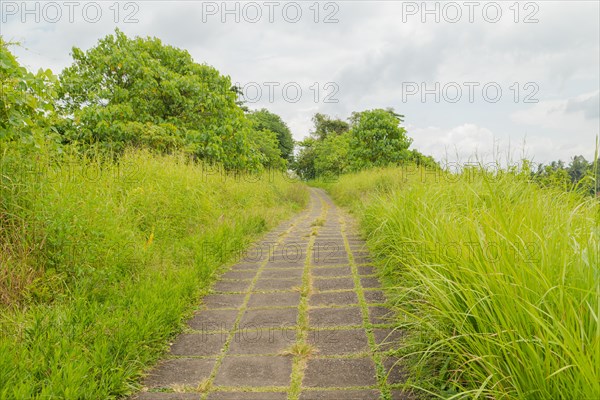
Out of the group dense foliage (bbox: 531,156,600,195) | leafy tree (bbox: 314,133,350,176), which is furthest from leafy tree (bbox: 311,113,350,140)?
dense foliage (bbox: 531,156,600,195)

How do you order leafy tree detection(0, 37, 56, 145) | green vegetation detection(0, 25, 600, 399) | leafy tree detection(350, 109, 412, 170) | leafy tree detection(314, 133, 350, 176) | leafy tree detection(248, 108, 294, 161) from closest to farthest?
green vegetation detection(0, 25, 600, 399) < leafy tree detection(0, 37, 56, 145) < leafy tree detection(350, 109, 412, 170) < leafy tree detection(314, 133, 350, 176) < leafy tree detection(248, 108, 294, 161)

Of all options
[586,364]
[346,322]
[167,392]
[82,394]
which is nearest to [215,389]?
[167,392]

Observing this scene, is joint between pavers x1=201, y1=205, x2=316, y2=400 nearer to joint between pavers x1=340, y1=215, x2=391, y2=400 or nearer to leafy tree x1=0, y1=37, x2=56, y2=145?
joint between pavers x1=340, y1=215, x2=391, y2=400

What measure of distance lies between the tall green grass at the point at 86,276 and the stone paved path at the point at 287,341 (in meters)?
0.23

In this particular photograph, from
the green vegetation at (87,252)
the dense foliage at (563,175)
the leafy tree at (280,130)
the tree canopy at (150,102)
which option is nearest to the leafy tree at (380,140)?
the tree canopy at (150,102)

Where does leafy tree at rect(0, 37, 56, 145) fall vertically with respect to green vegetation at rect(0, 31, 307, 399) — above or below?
above

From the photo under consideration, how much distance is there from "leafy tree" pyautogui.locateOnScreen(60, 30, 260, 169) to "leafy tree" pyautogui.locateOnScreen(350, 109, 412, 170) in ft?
34.3

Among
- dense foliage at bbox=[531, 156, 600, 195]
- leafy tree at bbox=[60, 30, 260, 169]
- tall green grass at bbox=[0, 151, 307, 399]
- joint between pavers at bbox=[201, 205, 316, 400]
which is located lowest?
joint between pavers at bbox=[201, 205, 316, 400]

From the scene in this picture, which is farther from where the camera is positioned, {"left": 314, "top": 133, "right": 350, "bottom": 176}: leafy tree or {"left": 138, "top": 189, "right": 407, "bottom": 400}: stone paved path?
{"left": 314, "top": 133, "right": 350, "bottom": 176}: leafy tree

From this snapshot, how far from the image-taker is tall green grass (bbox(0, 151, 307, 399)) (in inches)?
84.4

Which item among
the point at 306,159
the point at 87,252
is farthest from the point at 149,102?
the point at 306,159

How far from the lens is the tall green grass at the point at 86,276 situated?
7.03 ft

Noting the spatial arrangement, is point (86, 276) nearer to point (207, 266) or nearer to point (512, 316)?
point (207, 266)

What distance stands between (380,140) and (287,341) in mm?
20289
